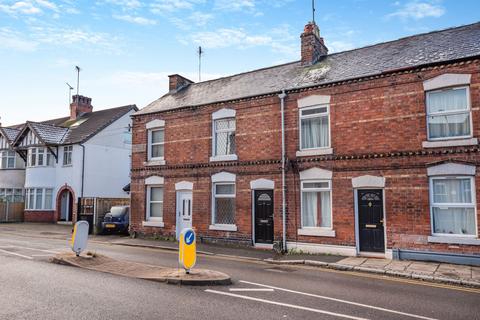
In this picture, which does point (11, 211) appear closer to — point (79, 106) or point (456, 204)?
point (79, 106)

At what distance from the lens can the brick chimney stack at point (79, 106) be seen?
3291 centimetres

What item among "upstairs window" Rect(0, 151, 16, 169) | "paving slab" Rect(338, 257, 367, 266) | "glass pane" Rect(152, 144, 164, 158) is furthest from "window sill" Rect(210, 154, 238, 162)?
"upstairs window" Rect(0, 151, 16, 169)

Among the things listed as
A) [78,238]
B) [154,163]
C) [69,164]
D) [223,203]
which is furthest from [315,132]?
[69,164]

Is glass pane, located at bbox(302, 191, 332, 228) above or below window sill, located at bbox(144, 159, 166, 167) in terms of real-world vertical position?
below

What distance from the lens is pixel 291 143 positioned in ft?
47.5

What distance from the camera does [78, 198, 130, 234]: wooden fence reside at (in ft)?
65.2

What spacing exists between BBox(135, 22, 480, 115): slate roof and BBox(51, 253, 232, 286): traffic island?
8.47 m

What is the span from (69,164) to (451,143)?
24.7 meters

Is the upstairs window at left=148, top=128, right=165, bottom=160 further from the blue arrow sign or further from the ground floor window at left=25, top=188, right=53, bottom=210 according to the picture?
the ground floor window at left=25, top=188, right=53, bottom=210

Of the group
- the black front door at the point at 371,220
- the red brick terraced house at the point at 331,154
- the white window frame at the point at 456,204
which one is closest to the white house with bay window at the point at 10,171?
the red brick terraced house at the point at 331,154

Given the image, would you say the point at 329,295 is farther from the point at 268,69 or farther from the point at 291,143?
the point at 268,69

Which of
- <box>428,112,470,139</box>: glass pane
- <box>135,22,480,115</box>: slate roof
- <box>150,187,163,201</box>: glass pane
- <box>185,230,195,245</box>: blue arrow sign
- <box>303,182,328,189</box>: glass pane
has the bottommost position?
<box>185,230,195,245</box>: blue arrow sign

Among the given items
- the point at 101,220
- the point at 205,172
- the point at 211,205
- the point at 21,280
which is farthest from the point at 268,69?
the point at 21,280

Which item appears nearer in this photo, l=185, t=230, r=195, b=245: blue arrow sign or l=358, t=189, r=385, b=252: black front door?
l=185, t=230, r=195, b=245: blue arrow sign
